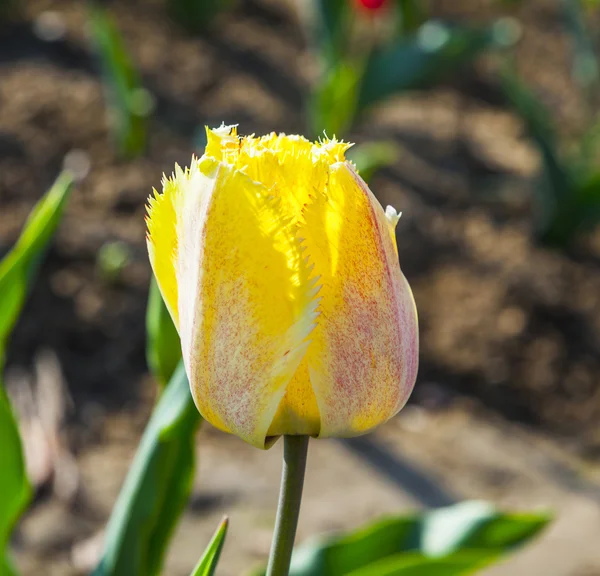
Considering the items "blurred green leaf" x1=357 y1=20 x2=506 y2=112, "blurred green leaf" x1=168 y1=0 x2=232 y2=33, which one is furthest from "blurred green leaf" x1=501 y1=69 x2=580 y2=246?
"blurred green leaf" x1=168 y1=0 x2=232 y2=33

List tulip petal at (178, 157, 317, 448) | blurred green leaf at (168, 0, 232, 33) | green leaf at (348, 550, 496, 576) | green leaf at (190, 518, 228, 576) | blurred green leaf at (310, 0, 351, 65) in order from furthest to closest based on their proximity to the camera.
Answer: blurred green leaf at (168, 0, 232, 33) → blurred green leaf at (310, 0, 351, 65) → green leaf at (348, 550, 496, 576) → green leaf at (190, 518, 228, 576) → tulip petal at (178, 157, 317, 448)

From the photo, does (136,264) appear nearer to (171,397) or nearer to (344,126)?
(344,126)

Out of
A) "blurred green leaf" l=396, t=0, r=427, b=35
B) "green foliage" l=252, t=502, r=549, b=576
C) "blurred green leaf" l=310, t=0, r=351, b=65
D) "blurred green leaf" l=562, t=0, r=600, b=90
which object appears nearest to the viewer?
"green foliage" l=252, t=502, r=549, b=576

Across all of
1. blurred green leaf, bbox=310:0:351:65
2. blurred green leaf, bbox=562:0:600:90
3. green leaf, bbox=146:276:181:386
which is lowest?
green leaf, bbox=146:276:181:386

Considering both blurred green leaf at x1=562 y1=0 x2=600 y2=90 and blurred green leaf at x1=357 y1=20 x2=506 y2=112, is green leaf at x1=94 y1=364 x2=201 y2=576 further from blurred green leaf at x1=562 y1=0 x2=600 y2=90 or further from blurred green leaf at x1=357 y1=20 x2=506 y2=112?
blurred green leaf at x1=562 y1=0 x2=600 y2=90

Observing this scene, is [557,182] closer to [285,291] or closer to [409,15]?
[409,15]

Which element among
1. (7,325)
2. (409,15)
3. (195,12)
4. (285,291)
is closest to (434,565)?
(285,291)
